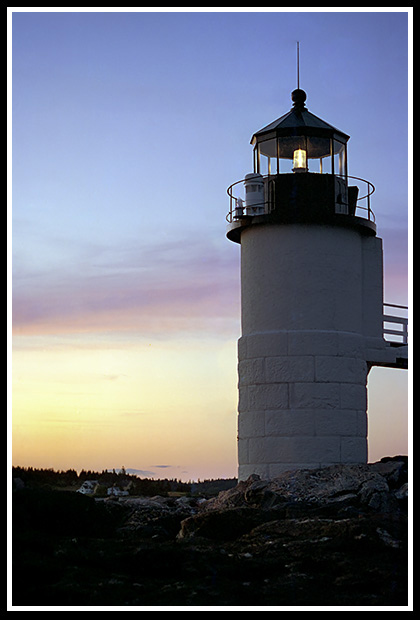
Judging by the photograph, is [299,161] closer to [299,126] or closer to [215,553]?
[299,126]

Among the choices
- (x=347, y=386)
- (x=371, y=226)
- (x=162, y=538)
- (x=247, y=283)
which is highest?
(x=371, y=226)

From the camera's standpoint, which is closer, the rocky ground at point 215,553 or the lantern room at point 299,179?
the rocky ground at point 215,553

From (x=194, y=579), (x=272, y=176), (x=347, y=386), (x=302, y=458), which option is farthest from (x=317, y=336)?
(x=194, y=579)

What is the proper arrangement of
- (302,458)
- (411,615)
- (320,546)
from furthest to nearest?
(302,458)
(320,546)
(411,615)

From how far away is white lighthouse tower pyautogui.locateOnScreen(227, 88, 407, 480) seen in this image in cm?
1741

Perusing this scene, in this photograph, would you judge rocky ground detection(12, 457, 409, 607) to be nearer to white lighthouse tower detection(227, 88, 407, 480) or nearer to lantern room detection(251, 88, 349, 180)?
white lighthouse tower detection(227, 88, 407, 480)

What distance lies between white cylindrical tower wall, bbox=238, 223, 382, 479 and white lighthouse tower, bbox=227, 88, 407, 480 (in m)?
0.02

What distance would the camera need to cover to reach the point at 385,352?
18531 mm

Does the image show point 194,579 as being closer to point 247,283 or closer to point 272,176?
point 247,283

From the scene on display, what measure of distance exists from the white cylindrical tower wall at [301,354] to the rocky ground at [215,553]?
2.71 meters

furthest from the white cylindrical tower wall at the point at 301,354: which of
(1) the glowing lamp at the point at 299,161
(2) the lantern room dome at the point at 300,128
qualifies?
(2) the lantern room dome at the point at 300,128

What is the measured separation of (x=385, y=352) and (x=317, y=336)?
193 centimetres

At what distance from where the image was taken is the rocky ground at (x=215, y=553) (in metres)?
9.18

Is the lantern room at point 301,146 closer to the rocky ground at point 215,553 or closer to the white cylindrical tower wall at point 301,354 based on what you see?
the white cylindrical tower wall at point 301,354
